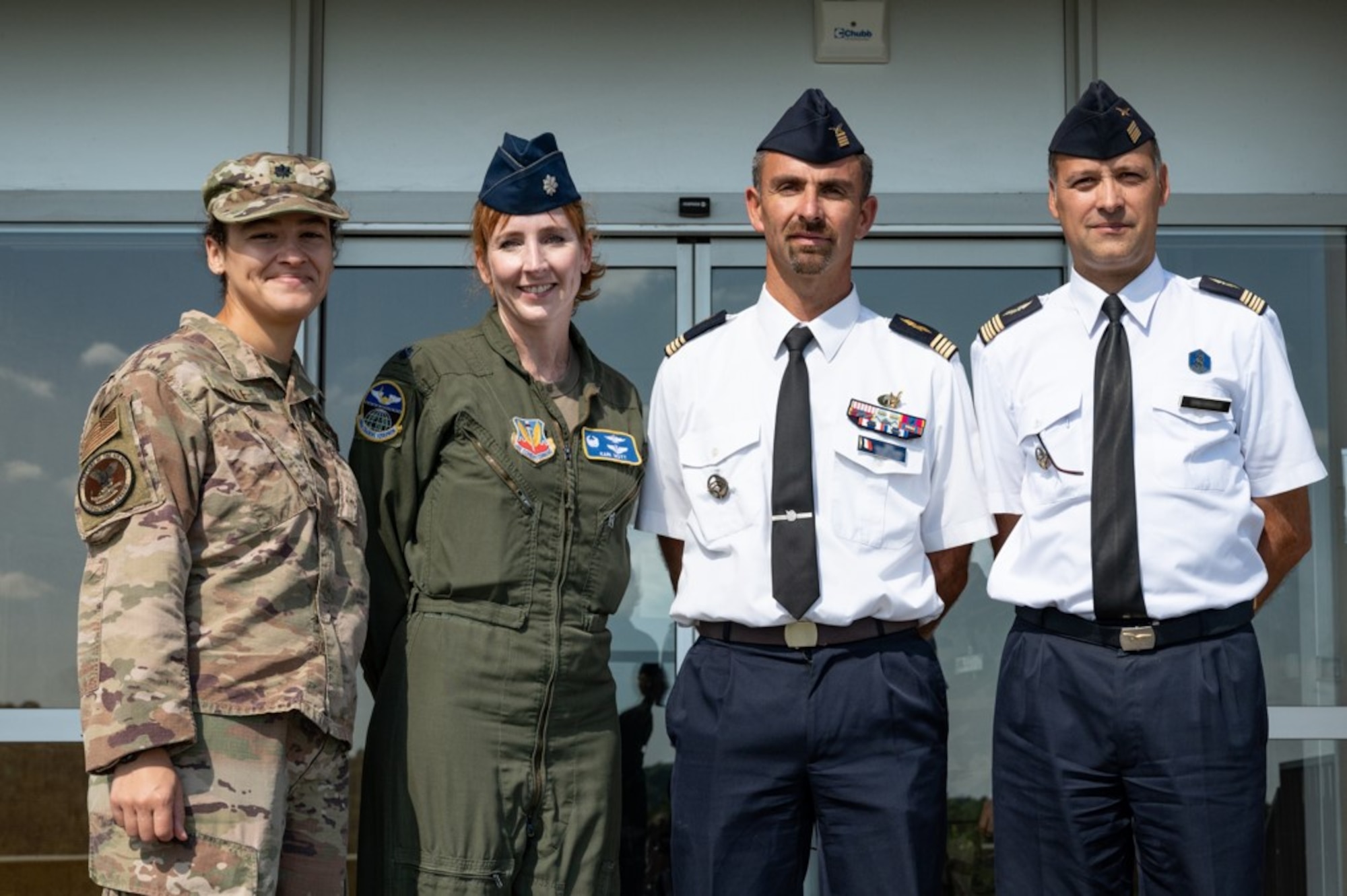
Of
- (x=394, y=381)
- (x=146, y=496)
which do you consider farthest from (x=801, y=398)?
(x=146, y=496)

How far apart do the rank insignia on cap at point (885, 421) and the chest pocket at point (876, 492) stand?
0.01m

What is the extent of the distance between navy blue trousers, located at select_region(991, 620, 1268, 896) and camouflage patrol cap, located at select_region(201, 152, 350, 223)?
63.6 inches

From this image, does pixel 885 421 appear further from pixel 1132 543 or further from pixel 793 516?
pixel 1132 543

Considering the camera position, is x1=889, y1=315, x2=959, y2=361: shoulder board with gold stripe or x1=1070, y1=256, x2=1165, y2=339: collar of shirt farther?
x1=889, y1=315, x2=959, y2=361: shoulder board with gold stripe

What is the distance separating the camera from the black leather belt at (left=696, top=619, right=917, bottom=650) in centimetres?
301

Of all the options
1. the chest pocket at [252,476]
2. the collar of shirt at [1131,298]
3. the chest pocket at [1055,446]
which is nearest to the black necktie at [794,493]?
the chest pocket at [1055,446]

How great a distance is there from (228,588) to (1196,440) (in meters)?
1.80

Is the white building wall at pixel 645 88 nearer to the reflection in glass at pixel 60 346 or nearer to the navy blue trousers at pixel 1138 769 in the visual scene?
the reflection in glass at pixel 60 346

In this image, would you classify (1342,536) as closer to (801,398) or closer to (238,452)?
(801,398)

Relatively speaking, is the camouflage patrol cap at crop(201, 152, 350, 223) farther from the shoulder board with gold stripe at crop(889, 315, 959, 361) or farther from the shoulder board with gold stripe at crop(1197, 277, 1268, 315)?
the shoulder board with gold stripe at crop(1197, 277, 1268, 315)

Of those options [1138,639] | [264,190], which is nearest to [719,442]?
[1138,639]

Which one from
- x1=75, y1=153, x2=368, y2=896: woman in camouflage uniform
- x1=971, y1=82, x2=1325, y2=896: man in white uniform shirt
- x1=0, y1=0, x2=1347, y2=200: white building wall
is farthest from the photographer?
x1=0, y1=0, x2=1347, y2=200: white building wall

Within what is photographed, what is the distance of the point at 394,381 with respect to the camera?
3174 millimetres

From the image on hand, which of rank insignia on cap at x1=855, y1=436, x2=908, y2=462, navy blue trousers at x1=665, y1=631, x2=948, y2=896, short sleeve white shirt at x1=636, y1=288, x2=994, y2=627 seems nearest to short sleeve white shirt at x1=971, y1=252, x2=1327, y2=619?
short sleeve white shirt at x1=636, y1=288, x2=994, y2=627
